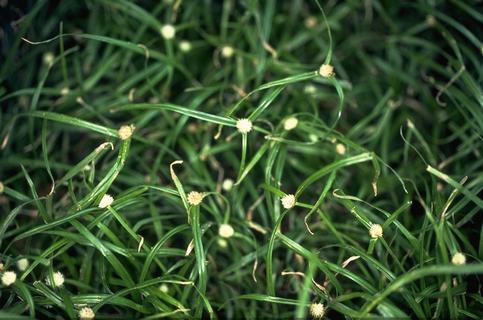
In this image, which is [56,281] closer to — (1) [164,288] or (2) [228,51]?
(1) [164,288]

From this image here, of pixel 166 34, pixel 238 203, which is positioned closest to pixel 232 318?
pixel 238 203

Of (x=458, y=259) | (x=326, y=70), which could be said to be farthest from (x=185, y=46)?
(x=458, y=259)

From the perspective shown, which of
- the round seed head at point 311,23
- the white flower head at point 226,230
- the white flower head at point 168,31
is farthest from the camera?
the round seed head at point 311,23

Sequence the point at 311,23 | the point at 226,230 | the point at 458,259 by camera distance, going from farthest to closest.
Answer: the point at 311,23, the point at 226,230, the point at 458,259

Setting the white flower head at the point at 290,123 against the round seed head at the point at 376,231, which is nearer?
the round seed head at the point at 376,231

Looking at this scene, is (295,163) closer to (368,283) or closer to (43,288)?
(368,283)

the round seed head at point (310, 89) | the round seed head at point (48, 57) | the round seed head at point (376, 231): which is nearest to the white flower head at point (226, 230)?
the round seed head at point (376, 231)

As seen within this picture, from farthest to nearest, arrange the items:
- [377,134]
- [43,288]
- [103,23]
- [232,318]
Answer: [103,23] < [377,134] < [232,318] < [43,288]

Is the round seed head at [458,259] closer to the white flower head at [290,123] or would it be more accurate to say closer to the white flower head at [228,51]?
the white flower head at [290,123]
